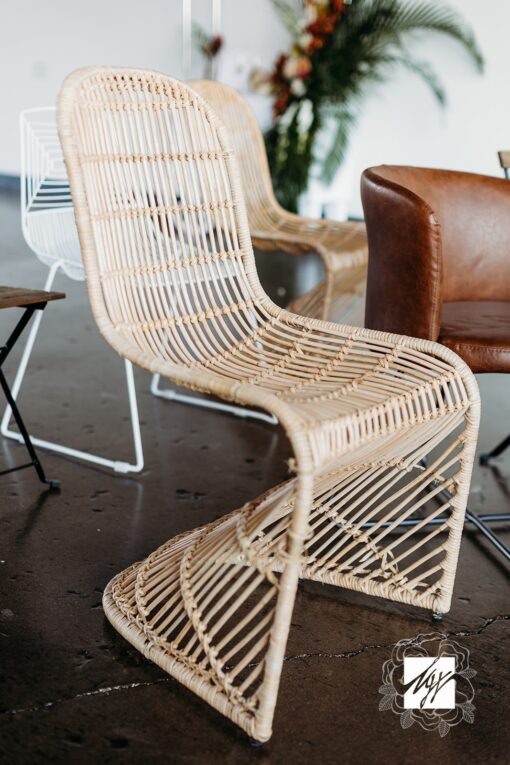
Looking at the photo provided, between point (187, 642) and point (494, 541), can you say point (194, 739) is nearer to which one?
point (187, 642)

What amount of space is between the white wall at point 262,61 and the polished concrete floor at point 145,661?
3743 millimetres

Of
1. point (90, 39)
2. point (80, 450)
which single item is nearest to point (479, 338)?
point (80, 450)

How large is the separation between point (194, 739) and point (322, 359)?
72 centimetres

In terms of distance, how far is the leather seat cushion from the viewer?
1.77 metres

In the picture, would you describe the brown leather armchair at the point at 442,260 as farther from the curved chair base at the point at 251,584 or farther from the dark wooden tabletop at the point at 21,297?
the dark wooden tabletop at the point at 21,297

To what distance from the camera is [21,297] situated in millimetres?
1863

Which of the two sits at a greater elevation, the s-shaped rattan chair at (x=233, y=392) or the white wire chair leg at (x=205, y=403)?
the s-shaped rattan chair at (x=233, y=392)

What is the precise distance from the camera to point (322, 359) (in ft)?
5.53

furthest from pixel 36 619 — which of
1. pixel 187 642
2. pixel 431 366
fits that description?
pixel 431 366

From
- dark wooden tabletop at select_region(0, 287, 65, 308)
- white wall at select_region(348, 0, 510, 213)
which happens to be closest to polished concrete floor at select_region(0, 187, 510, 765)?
dark wooden tabletop at select_region(0, 287, 65, 308)

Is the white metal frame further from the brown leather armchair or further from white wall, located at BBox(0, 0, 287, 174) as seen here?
white wall, located at BBox(0, 0, 287, 174)

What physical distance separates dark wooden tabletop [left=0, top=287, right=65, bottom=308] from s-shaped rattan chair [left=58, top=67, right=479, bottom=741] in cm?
29

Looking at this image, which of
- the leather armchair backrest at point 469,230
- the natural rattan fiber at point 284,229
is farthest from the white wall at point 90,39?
the leather armchair backrest at point 469,230

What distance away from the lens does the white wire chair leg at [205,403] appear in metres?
2.77
